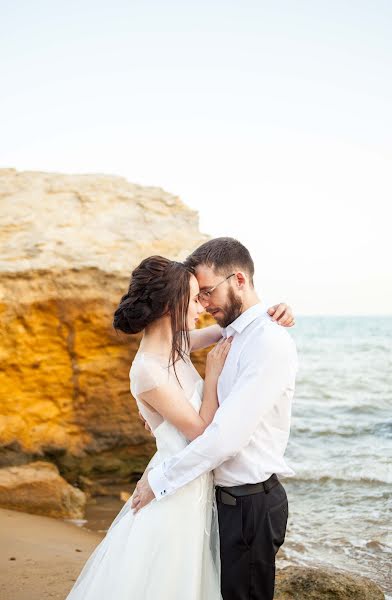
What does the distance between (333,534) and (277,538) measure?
4.21m

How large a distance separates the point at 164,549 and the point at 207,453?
502 millimetres

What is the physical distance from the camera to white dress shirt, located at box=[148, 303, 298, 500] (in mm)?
2568

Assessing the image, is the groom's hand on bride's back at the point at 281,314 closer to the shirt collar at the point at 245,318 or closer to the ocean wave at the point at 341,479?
the shirt collar at the point at 245,318

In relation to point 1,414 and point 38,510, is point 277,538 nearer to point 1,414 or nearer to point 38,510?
point 38,510

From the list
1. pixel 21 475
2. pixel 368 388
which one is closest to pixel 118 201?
pixel 21 475

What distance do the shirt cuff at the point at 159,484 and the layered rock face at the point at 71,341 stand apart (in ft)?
12.4

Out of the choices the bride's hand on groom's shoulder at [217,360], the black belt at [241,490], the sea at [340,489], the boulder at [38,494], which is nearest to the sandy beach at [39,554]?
the boulder at [38,494]

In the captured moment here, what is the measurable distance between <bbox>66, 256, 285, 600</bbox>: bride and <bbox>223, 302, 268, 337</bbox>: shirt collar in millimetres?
82

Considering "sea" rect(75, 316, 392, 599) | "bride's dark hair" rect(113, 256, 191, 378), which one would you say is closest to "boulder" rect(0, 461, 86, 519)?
"sea" rect(75, 316, 392, 599)

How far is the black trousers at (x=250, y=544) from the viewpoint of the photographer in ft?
8.95

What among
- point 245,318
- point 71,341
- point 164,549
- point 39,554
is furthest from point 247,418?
point 71,341

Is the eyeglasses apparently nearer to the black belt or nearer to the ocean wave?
the black belt

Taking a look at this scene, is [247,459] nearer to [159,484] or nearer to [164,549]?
[159,484]

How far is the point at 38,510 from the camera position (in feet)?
19.5
